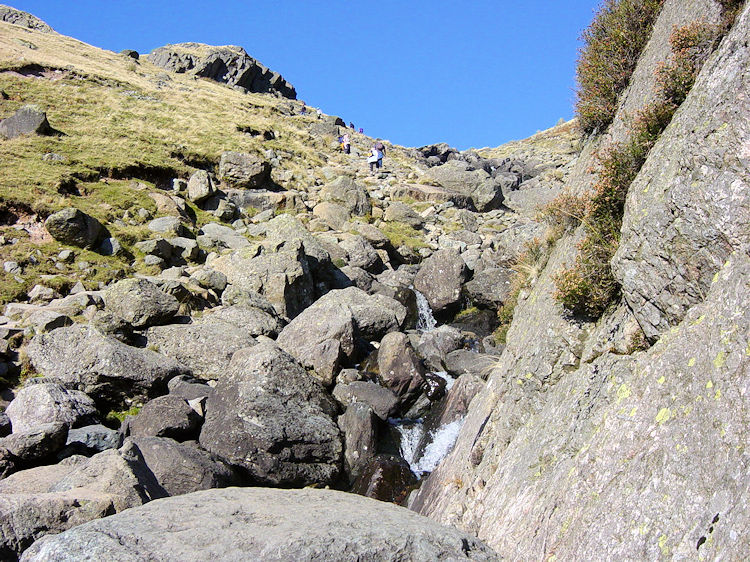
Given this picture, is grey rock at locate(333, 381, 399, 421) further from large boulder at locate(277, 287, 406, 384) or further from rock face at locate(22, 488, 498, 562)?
rock face at locate(22, 488, 498, 562)

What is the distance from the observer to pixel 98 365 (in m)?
17.5

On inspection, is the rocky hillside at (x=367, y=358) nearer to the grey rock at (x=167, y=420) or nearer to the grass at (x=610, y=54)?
the grey rock at (x=167, y=420)

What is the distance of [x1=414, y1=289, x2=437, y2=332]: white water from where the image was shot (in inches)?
1133

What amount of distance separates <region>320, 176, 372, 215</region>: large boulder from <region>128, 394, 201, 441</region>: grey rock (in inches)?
1108

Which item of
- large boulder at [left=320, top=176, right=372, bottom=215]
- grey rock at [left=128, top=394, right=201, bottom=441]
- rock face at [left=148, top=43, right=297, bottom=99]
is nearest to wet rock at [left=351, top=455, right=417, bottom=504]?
grey rock at [left=128, top=394, right=201, bottom=441]

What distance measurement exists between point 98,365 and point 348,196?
28448 mm

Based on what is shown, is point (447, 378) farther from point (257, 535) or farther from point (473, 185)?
point (473, 185)

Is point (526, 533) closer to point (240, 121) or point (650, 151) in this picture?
point (650, 151)

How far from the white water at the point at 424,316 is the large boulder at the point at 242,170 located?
1927 cm

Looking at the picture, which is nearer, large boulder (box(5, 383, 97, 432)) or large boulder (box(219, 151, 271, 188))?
large boulder (box(5, 383, 97, 432))

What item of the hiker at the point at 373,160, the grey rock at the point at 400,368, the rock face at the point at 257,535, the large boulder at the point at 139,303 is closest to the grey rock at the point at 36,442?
the large boulder at the point at 139,303

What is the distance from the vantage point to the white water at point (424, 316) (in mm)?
28766

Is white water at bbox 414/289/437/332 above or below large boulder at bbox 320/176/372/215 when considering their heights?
below

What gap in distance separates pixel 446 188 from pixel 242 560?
4861 centimetres
